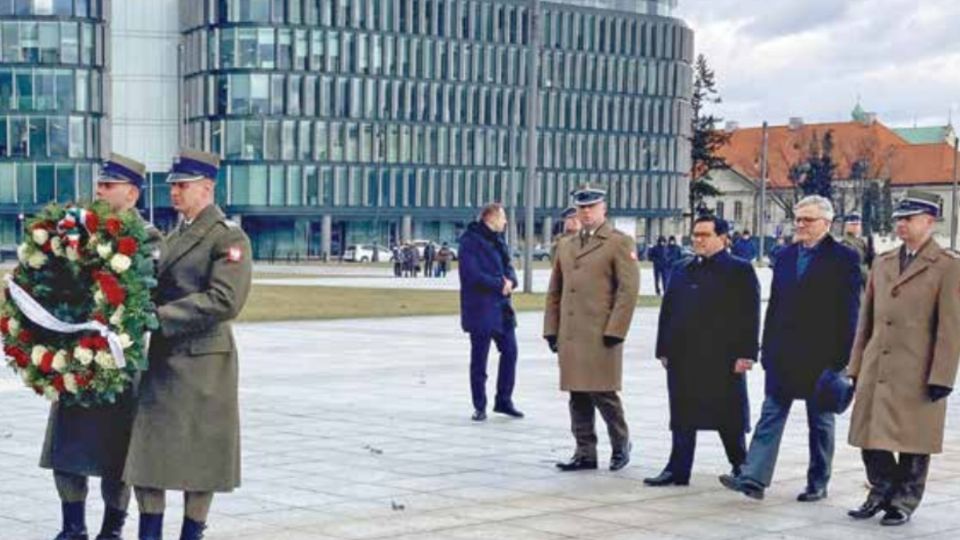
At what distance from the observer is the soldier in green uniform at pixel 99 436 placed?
A: 7238 mm

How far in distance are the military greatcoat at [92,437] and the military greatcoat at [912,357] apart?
13.9ft

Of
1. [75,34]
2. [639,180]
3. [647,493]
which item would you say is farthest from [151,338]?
[639,180]

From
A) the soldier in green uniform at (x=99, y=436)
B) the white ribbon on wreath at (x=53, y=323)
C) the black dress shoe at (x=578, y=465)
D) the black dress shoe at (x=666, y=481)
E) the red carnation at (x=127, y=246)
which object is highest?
the red carnation at (x=127, y=246)

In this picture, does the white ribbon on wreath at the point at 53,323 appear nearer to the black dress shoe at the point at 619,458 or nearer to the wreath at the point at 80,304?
the wreath at the point at 80,304

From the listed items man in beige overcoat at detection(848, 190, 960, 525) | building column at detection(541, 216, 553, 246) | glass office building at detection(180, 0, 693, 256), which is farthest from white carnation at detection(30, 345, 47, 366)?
building column at detection(541, 216, 553, 246)

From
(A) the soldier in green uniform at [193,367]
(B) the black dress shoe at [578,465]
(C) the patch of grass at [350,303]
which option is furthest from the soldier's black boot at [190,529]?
(C) the patch of grass at [350,303]

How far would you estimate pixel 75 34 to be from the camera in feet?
286

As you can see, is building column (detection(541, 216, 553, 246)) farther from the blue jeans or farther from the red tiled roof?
the blue jeans

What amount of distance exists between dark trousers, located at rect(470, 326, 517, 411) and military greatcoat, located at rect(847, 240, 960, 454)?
4824 millimetres

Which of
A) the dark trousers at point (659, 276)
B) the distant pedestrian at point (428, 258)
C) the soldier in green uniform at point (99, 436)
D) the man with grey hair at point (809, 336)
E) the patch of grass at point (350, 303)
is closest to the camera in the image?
the soldier in green uniform at point (99, 436)

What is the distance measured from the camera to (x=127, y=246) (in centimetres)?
675

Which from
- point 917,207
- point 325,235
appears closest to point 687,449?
point 917,207

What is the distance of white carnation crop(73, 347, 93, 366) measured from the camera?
6.71 meters

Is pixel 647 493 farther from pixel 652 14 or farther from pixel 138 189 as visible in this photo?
pixel 652 14
